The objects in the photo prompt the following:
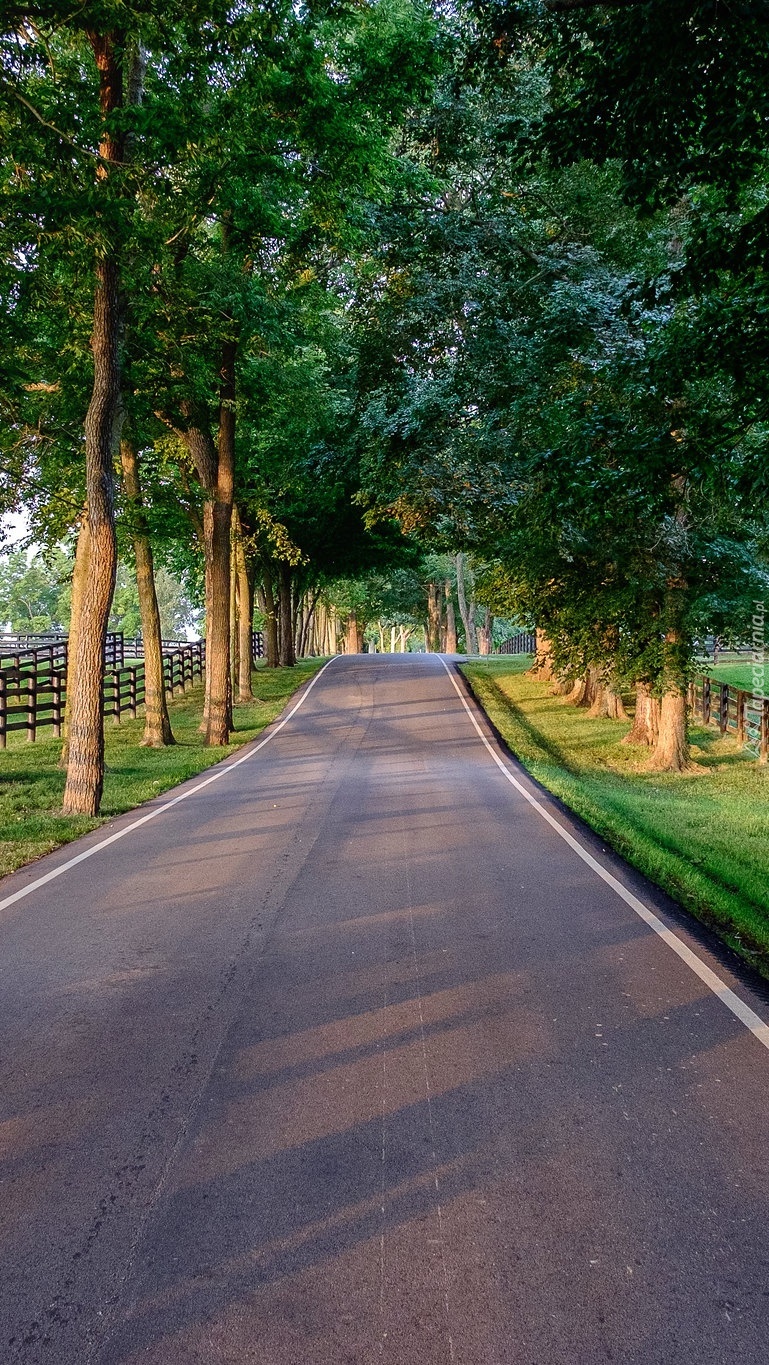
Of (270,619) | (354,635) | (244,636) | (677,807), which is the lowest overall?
(677,807)

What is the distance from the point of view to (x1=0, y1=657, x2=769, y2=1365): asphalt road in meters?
2.95

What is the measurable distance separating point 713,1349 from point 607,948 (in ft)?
12.8

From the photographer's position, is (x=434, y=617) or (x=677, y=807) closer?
(x=677, y=807)

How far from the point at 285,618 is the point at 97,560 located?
3190cm

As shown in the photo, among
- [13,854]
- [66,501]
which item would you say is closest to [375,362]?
[66,501]

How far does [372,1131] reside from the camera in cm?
405

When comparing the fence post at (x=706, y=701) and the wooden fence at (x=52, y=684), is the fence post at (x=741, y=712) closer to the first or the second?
the fence post at (x=706, y=701)

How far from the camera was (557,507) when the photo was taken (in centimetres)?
948

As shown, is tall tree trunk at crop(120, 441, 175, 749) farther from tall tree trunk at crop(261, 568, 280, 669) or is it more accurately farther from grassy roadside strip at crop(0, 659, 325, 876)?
tall tree trunk at crop(261, 568, 280, 669)

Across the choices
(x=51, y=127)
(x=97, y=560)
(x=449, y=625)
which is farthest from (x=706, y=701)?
(x=449, y=625)

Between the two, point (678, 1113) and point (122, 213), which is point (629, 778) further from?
point (678, 1113)

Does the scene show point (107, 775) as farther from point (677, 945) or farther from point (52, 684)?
point (677, 945)

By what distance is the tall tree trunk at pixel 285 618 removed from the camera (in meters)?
43.0

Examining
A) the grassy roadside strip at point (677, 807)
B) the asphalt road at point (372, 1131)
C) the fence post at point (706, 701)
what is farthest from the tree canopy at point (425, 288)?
the asphalt road at point (372, 1131)
